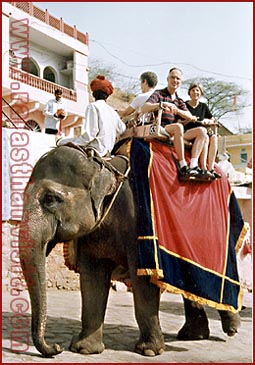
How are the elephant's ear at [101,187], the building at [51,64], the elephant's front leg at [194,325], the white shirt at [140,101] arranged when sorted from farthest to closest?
the building at [51,64], the elephant's front leg at [194,325], the white shirt at [140,101], the elephant's ear at [101,187]

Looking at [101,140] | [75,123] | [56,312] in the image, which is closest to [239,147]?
[75,123]

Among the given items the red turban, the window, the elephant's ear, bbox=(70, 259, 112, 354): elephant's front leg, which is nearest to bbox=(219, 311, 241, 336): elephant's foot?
bbox=(70, 259, 112, 354): elephant's front leg

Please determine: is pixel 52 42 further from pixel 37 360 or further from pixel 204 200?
pixel 37 360

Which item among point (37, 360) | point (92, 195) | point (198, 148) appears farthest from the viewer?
point (198, 148)

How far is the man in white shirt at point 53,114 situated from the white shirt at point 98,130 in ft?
12.7

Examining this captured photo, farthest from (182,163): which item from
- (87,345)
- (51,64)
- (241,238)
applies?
(51,64)

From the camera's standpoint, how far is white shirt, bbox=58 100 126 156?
4.61m

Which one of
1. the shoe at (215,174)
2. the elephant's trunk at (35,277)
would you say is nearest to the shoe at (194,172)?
the shoe at (215,174)

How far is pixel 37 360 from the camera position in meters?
3.98

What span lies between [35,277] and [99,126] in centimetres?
141

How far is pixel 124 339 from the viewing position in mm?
5250

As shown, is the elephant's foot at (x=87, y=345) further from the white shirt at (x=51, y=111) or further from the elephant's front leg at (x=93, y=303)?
the white shirt at (x=51, y=111)

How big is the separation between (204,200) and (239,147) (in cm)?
1658

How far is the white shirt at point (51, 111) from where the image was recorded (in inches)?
351
